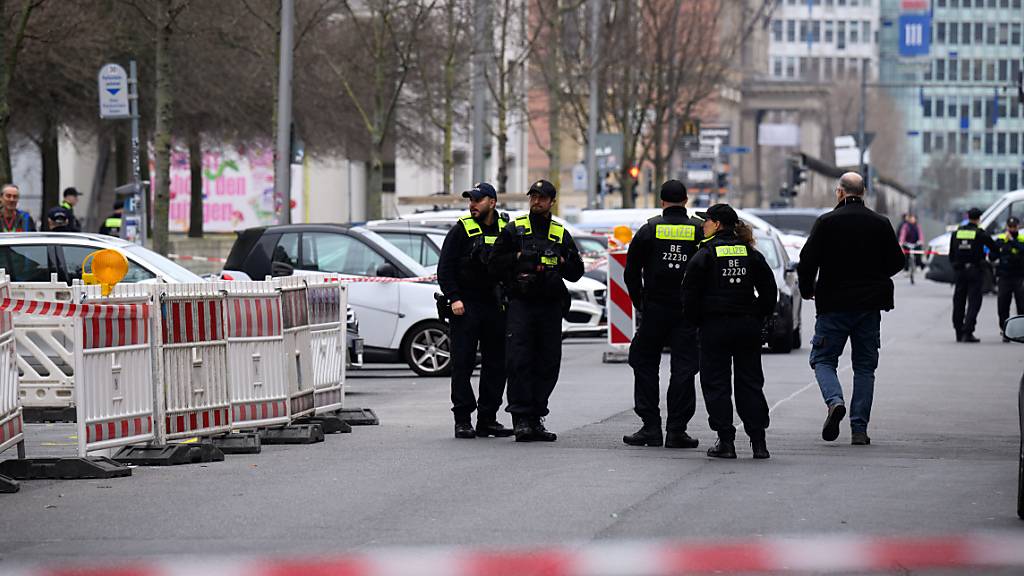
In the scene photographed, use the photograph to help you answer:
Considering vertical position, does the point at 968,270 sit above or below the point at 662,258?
below

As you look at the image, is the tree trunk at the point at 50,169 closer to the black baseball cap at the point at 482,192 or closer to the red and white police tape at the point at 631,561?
the black baseball cap at the point at 482,192

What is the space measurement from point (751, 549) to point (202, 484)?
3.62 metres

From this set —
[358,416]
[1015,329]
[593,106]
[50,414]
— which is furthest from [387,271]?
[593,106]

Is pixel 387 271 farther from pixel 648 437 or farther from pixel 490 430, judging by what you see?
pixel 648 437

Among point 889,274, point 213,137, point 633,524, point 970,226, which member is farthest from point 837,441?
point 213,137

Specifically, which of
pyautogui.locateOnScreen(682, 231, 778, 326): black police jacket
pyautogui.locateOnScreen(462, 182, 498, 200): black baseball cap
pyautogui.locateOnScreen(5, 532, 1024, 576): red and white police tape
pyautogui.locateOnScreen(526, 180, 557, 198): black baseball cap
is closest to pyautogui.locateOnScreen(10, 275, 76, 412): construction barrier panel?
pyautogui.locateOnScreen(462, 182, 498, 200): black baseball cap

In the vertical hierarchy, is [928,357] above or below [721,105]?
below

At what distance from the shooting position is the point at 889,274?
12.7 meters

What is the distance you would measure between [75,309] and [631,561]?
4364mm

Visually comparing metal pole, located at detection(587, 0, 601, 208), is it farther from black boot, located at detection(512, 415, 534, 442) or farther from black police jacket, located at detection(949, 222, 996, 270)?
black boot, located at detection(512, 415, 534, 442)

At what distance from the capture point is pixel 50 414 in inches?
545

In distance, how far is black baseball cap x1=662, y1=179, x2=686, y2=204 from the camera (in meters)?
12.3

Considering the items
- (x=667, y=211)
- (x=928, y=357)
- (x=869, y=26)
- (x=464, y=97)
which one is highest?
(x=869, y=26)

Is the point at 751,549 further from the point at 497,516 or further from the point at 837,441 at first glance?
the point at 837,441
